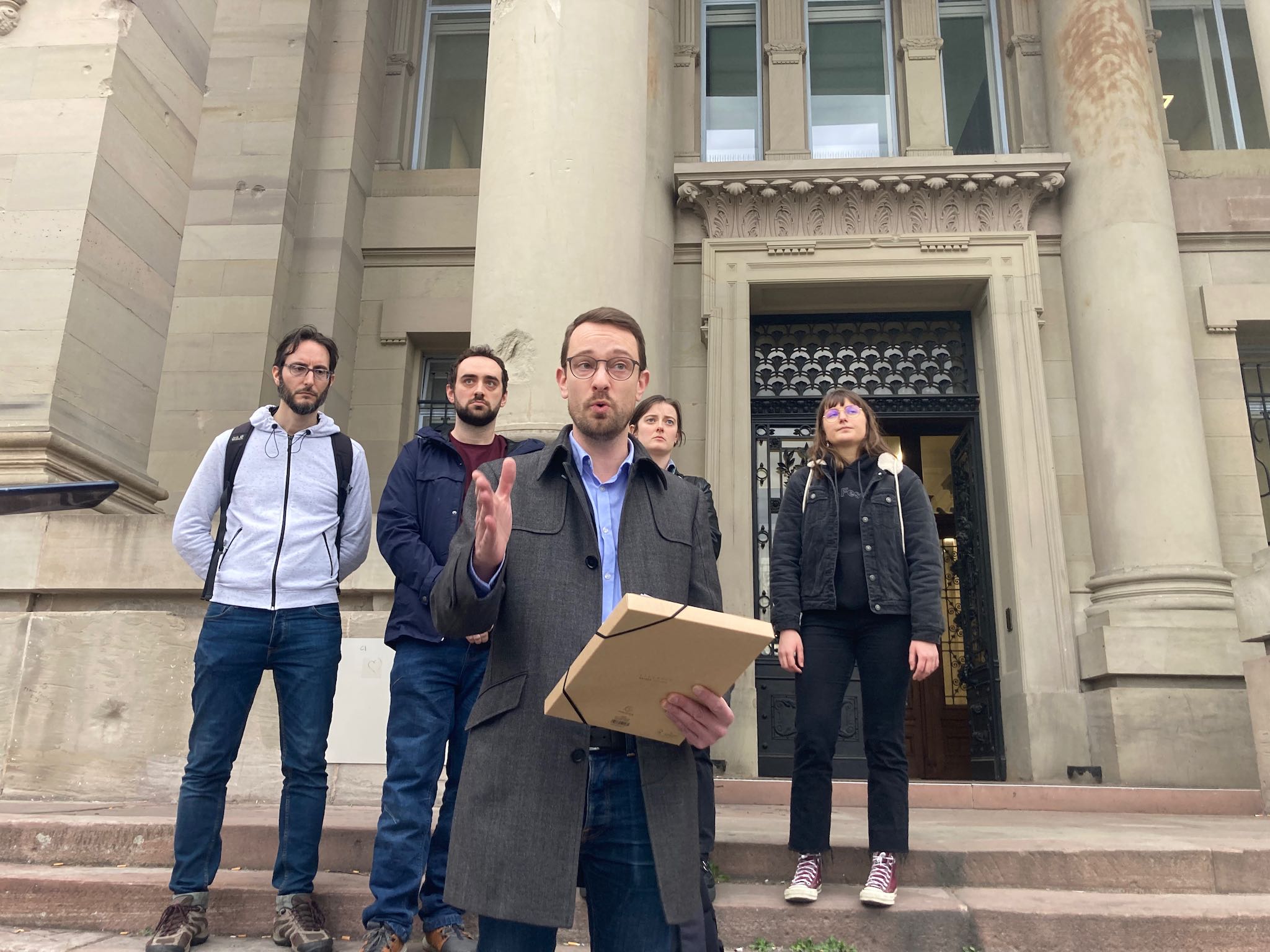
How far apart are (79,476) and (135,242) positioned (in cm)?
190

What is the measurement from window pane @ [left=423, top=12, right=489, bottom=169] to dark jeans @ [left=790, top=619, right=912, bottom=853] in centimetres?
917

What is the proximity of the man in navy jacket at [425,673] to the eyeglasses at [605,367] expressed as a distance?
1.06m

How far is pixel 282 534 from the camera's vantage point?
12.8 ft

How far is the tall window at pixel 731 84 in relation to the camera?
37.0 ft

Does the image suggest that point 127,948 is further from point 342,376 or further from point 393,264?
point 393,264

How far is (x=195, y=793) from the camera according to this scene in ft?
11.9

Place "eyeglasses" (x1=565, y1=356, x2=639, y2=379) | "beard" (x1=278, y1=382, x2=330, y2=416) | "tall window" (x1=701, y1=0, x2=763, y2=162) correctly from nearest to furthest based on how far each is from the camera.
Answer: "eyeglasses" (x1=565, y1=356, x2=639, y2=379) → "beard" (x1=278, y1=382, x2=330, y2=416) → "tall window" (x1=701, y1=0, x2=763, y2=162)

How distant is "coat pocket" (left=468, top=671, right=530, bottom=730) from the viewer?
6.55ft

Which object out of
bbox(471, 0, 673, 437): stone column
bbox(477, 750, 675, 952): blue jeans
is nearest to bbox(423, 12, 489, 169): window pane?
bbox(471, 0, 673, 437): stone column

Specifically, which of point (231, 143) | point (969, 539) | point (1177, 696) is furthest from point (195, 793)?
point (231, 143)

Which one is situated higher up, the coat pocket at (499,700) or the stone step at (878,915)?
the coat pocket at (499,700)

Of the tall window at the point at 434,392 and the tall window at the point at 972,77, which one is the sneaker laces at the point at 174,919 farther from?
the tall window at the point at 972,77

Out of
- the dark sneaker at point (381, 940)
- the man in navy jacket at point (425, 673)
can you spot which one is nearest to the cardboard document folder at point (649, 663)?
the man in navy jacket at point (425, 673)

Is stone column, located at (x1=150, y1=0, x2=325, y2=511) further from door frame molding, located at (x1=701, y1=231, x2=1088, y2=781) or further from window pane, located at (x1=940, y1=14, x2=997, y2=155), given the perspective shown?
window pane, located at (x1=940, y1=14, x2=997, y2=155)
